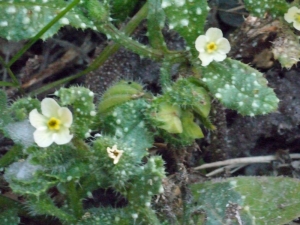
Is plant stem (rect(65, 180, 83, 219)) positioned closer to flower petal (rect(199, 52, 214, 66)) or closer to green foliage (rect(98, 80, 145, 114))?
green foliage (rect(98, 80, 145, 114))

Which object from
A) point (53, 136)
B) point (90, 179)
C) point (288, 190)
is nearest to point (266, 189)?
point (288, 190)

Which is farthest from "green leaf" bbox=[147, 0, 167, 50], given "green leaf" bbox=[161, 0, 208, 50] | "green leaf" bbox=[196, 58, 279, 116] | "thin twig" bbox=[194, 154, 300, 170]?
"thin twig" bbox=[194, 154, 300, 170]

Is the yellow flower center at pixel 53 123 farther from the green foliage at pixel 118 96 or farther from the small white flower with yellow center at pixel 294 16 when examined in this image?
the small white flower with yellow center at pixel 294 16

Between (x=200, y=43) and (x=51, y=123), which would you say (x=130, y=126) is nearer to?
(x=51, y=123)

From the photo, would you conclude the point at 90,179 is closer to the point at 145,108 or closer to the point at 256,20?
the point at 145,108

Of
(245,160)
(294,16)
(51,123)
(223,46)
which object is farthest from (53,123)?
(294,16)

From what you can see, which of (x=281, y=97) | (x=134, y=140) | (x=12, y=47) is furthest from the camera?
(x=12, y=47)

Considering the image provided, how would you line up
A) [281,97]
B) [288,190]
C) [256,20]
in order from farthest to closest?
[281,97] → [256,20] → [288,190]
